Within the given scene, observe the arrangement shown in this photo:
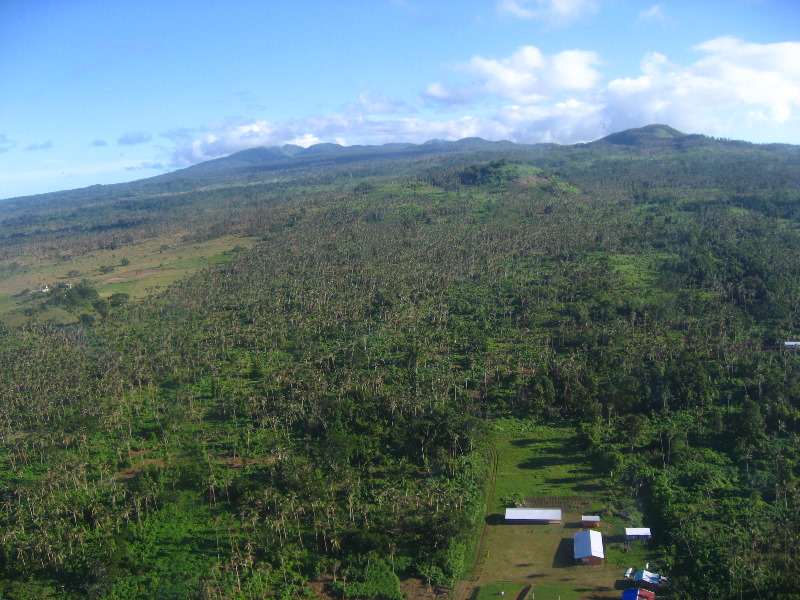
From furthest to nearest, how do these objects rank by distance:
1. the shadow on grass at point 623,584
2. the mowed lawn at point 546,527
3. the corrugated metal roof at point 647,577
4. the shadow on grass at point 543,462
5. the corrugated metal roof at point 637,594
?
1. the shadow on grass at point 543,462
2. the mowed lawn at point 546,527
3. the shadow on grass at point 623,584
4. the corrugated metal roof at point 647,577
5. the corrugated metal roof at point 637,594

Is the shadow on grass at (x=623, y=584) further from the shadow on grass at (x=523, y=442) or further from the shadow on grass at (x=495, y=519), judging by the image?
the shadow on grass at (x=523, y=442)

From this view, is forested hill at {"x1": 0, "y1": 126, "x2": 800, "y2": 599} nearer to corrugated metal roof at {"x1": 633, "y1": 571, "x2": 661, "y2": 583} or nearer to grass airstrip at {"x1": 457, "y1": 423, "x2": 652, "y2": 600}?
corrugated metal roof at {"x1": 633, "y1": 571, "x2": 661, "y2": 583}

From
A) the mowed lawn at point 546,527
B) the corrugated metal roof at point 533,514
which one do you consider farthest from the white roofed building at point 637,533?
the corrugated metal roof at point 533,514

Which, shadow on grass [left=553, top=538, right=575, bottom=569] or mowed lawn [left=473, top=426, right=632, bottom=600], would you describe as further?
shadow on grass [left=553, top=538, right=575, bottom=569]

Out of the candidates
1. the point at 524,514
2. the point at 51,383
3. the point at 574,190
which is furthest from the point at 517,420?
the point at 574,190

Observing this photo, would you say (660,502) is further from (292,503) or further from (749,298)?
(749,298)

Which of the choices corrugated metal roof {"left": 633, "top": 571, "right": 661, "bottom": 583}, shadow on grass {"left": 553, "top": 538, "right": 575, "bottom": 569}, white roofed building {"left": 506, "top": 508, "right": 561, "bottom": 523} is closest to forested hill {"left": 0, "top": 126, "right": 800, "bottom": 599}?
corrugated metal roof {"left": 633, "top": 571, "right": 661, "bottom": 583}
